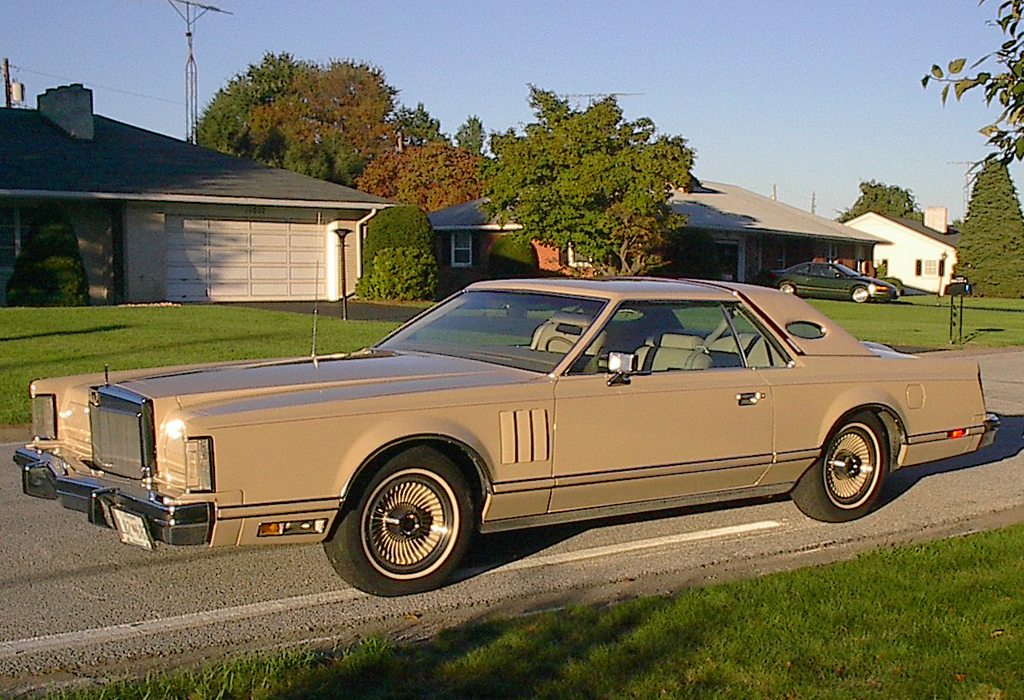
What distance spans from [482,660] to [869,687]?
4.82ft

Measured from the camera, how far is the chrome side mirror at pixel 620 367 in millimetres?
6348

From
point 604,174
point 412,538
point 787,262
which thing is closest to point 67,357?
point 412,538

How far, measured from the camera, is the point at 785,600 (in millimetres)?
5621

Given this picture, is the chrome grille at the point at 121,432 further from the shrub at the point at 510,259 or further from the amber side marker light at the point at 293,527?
the shrub at the point at 510,259

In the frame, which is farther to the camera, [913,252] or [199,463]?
[913,252]

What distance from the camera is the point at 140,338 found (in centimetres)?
1852

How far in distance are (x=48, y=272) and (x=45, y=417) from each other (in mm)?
20475

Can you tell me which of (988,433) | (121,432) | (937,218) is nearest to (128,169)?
(988,433)

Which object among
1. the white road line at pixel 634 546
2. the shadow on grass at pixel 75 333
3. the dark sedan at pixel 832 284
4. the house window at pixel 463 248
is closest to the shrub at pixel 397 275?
the house window at pixel 463 248

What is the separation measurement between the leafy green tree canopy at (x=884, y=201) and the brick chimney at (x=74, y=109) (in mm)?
100523

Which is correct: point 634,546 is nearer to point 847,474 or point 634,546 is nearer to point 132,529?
point 847,474

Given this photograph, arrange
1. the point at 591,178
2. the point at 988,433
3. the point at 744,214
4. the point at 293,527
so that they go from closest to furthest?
the point at 293,527 < the point at 988,433 < the point at 591,178 < the point at 744,214

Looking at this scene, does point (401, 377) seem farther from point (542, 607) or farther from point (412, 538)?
point (542, 607)

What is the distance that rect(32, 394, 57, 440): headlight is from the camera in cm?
634
